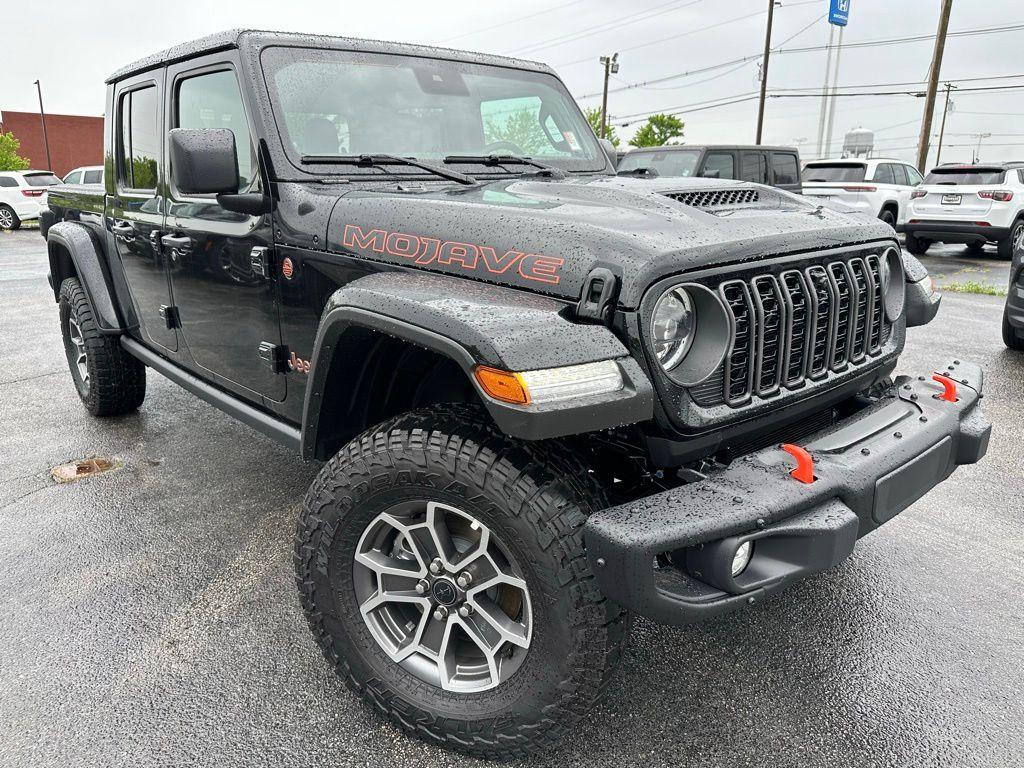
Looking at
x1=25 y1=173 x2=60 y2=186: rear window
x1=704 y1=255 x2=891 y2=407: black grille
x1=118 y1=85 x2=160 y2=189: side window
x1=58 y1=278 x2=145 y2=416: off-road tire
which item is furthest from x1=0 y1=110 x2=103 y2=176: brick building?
x1=704 y1=255 x2=891 y2=407: black grille

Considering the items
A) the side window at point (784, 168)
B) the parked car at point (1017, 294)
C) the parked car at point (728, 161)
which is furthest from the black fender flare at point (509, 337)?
the side window at point (784, 168)

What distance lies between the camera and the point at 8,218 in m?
20.5

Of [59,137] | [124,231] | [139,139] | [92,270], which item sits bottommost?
[92,270]

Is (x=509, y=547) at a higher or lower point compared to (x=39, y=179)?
lower

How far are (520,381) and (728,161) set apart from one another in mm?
11423

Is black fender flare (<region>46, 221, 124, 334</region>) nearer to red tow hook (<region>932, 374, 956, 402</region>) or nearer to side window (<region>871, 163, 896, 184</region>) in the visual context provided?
red tow hook (<region>932, 374, 956, 402</region>)

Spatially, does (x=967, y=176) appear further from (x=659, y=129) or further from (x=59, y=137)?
(x=59, y=137)

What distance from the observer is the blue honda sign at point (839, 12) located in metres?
28.9

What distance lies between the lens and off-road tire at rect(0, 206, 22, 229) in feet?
66.9

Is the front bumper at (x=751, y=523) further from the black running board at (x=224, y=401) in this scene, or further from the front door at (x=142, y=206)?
the front door at (x=142, y=206)

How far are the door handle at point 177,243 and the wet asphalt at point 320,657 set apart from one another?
1.21 metres

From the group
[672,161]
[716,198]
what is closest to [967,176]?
[672,161]

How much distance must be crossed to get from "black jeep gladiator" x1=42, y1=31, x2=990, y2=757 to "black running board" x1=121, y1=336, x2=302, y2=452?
33mm

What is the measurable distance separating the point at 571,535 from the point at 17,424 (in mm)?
4427
